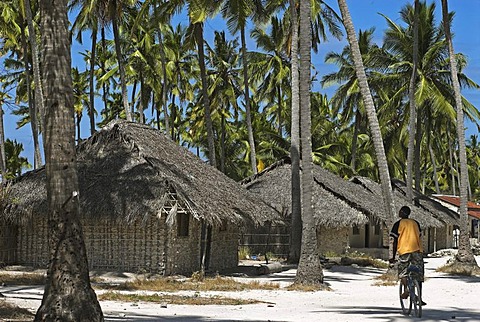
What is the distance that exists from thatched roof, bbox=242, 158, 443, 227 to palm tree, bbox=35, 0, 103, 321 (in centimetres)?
2391

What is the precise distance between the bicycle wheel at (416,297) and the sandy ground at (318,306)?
0.44 feet

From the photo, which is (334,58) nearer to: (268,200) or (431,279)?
(268,200)

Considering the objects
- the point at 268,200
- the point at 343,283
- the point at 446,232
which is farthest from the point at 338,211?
the point at 446,232

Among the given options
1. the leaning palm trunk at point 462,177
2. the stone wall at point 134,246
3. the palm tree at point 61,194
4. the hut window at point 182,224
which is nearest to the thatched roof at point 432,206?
the leaning palm trunk at point 462,177

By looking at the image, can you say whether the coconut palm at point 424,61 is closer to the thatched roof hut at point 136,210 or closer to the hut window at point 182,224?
the thatched roof hut at point 136,210

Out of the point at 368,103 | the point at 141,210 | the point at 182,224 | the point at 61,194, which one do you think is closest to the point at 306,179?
the point at 368,103

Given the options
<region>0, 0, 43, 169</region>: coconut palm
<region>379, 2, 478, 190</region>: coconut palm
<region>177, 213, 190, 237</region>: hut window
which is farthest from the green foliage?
<region>177, 213, 190, 237</region>: hut window

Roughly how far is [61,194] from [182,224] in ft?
43.1

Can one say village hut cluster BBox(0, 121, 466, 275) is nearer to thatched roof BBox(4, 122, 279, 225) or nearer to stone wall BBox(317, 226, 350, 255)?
thatched roof BBox(4, 122, 279, 225)

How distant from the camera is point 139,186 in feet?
71.8

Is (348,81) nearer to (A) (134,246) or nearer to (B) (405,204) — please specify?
(B) (405,204)

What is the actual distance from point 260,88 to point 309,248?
2750 centimetres

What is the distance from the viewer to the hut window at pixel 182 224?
22.9 m

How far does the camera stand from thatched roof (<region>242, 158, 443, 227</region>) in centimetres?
Answer: 3331
